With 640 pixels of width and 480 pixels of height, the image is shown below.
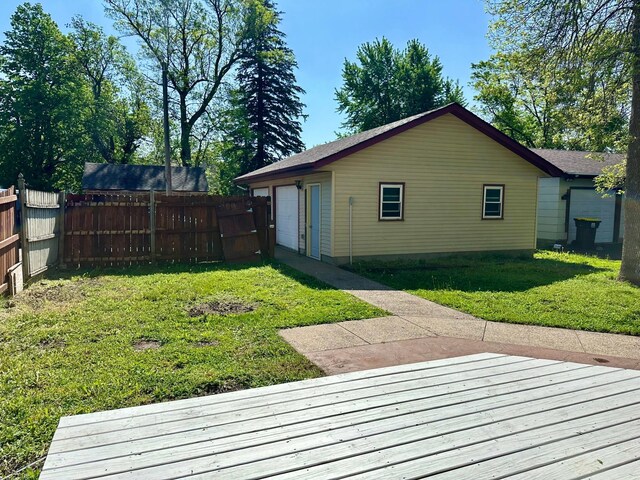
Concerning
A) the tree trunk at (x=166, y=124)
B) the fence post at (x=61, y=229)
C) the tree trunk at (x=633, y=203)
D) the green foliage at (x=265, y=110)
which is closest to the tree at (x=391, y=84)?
the green foliage at (x=265, y=110)

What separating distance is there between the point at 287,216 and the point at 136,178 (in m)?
16.8

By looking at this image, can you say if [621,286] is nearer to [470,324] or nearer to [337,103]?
[470,324]

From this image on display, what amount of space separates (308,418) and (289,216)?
11.5 metres

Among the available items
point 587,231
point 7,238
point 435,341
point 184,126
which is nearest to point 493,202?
point 587,231

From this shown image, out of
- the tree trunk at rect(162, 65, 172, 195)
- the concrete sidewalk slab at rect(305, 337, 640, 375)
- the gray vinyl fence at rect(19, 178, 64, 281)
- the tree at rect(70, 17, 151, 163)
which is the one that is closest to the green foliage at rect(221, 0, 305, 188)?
the tree at rect(70, 17, 151, 163)

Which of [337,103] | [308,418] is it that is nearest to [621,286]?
[308,418]

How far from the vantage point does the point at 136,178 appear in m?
27.1

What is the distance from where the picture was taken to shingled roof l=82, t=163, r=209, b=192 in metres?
25.7

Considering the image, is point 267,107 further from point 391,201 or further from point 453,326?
point 453,326

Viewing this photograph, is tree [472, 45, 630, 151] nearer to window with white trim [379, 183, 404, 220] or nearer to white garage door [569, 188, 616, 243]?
window with white trim [379, 183, 404, 220]

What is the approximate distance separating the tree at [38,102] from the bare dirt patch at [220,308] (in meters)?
27.3

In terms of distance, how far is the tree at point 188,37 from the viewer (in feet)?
83.5

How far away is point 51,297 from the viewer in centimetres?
702

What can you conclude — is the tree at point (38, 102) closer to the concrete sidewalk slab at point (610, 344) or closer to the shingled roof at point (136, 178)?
the shingled roof at point (136, 178)
